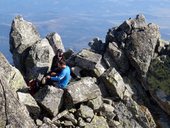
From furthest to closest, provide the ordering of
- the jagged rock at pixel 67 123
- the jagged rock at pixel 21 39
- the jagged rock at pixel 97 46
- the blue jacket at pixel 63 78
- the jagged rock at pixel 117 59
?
the jagged rock at pixel 97 46 → the jagged rock at pixel 21 39 → the jagged rock at pixel 117 59 → the blue jacket at pixel 63 78 → the jagged rock at pixel 67 123

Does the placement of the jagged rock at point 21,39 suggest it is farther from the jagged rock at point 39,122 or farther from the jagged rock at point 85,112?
the jagged rock at point 39,122

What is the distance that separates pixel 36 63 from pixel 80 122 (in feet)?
33.9

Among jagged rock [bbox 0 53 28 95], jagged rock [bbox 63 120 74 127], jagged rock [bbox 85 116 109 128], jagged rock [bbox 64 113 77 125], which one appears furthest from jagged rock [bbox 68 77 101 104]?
jagged rock [bbox 0 53 28 95]

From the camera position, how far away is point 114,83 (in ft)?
128

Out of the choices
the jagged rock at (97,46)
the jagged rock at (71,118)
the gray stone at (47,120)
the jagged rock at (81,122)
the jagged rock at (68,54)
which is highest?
the jagged rock at (97,46)

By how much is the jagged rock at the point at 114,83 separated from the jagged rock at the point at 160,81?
2969 mm

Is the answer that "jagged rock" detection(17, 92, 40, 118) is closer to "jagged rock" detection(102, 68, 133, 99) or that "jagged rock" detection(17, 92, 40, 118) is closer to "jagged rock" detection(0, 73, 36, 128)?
"jagged rock" detection(0, 73, 36, 128)

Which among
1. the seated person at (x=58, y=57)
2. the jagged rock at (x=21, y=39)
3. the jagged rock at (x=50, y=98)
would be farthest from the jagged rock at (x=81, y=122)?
the jagged rock at (x=21, y=39)

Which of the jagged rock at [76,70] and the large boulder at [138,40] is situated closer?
the jagged rock at [76,70]

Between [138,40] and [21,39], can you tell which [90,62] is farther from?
[21,39]

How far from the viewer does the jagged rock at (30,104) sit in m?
32.5

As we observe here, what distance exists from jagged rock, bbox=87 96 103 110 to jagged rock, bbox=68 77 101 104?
0.28m

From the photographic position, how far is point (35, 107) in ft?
107

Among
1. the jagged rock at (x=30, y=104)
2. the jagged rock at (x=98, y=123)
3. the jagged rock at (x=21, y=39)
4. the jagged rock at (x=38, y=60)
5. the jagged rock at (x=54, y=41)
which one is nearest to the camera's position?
the jagged rock at (x=30, y=104)
